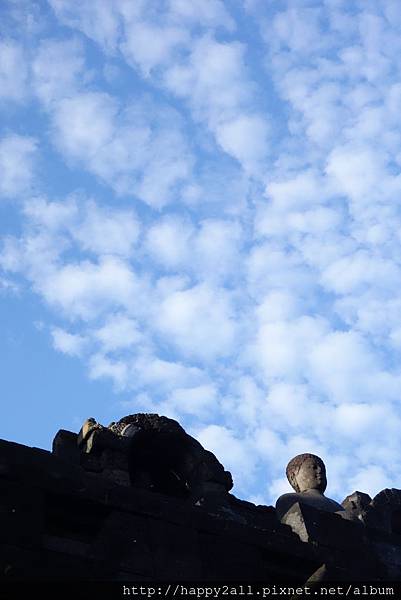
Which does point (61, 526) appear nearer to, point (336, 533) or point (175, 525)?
point (175, 525)

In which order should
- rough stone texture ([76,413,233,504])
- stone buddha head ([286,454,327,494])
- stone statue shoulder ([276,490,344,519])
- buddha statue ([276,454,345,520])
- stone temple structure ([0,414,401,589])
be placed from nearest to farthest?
stone temple structure ([0,414,401,589])
rough stone texture ([76,413,233,504])
stone statue shoulder ([276,490,344,519])
buddha statue ([276,454,345,520])
stone buddha head ([286,454,327,494])

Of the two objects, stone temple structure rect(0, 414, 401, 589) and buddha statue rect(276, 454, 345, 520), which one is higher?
buddha statue rect(276, 454, 345, 520)

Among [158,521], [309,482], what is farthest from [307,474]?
[158,521]

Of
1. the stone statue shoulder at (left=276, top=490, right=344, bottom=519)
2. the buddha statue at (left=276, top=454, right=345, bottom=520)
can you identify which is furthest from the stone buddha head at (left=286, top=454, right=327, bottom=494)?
the stone statue shoulder at (left=276, top=490, right=344, bottom=519)

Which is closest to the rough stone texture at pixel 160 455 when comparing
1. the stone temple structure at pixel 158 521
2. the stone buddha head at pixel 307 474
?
the stone temple structure at pixel 158 521

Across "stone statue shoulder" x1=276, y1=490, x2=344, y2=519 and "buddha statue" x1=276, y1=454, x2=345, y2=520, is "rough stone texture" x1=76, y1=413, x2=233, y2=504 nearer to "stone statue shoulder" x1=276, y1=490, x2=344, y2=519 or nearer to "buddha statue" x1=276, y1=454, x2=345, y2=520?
"stone statue shoulder" x1=276, y1=490, x2=344, y2=519

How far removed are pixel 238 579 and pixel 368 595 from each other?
1462mm

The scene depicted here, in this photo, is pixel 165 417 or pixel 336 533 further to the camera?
pixel 165 417

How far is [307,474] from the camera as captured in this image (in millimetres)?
13078

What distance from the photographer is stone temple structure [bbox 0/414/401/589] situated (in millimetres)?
9016

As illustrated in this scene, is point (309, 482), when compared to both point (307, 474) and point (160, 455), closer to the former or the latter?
point (307, 474)

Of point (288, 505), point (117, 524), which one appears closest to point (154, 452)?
point (288, 505)

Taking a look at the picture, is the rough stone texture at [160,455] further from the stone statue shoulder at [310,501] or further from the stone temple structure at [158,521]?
the stone statue shoulder at [310,501]

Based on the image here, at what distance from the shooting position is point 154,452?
1208 cm
